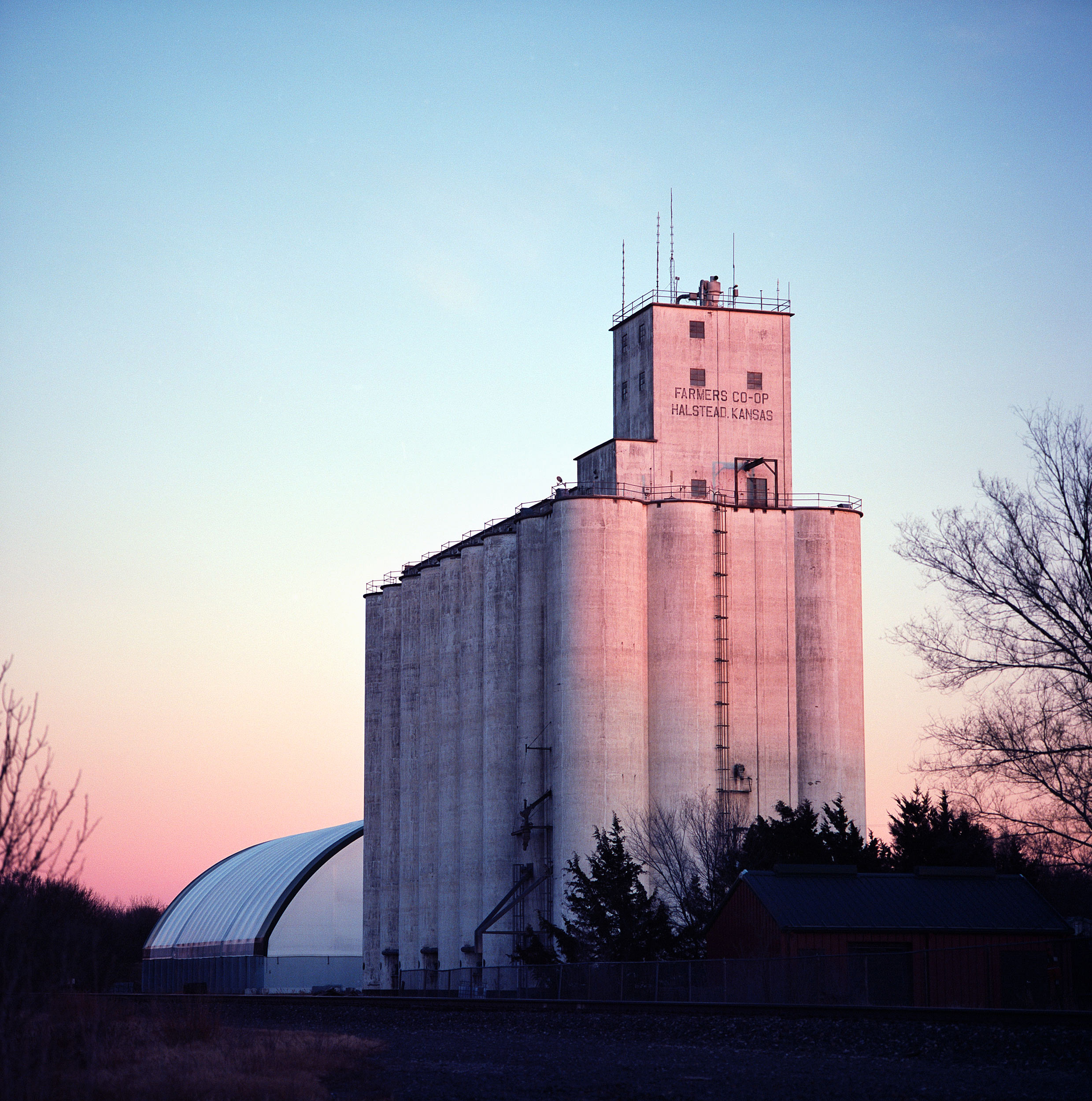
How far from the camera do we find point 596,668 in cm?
6141

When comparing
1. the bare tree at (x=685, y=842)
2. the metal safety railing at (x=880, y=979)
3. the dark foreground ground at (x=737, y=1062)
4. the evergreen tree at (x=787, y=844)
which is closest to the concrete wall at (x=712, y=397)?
the bare tree at (x=685, y=842)

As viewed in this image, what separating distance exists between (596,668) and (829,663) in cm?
1069

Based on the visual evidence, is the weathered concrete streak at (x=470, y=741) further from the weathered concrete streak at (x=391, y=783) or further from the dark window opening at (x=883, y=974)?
the dark window opening at (x=883, y=974)

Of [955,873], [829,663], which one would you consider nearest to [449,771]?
[829,663]

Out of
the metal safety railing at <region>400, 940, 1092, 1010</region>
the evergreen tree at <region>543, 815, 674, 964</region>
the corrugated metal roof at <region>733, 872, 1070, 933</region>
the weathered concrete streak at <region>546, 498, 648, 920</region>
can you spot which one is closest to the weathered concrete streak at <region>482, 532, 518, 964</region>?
the weathered concrete streak at <region>546, 498, 648, 920</region>

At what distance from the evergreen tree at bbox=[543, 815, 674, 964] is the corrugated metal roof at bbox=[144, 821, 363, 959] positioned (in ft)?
116

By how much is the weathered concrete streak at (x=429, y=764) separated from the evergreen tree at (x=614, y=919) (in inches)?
718

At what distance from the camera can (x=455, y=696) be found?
7175cm

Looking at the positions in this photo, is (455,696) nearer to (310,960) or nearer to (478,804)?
(478,804)

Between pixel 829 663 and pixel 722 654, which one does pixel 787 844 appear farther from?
pixel 829 663

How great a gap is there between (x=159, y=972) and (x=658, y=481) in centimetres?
4691

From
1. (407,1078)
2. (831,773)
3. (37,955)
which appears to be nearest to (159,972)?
(831,773)

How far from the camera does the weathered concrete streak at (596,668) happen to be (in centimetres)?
6094

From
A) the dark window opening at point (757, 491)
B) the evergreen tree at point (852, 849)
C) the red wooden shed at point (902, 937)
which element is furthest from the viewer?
the dark window opening at point (757, 491)
